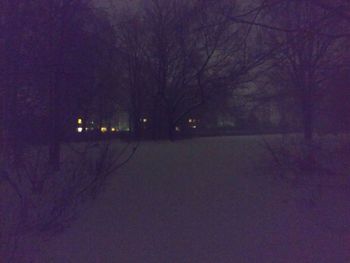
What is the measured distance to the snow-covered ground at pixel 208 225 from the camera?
227 inches

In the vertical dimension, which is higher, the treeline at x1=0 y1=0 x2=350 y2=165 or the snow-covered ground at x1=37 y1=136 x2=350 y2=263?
the treeline at x1=0 y1=0 x2=350 y2=165

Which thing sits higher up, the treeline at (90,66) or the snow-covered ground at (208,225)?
the treeline at (90,66)

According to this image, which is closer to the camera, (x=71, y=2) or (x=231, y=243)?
(x=231, y=243)

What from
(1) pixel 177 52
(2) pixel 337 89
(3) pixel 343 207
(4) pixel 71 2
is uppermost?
(1) pixel 177 52

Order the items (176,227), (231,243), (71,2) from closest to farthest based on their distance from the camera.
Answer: (231,243) → (176,227) → (71,2)

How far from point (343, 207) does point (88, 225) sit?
4.75 metres

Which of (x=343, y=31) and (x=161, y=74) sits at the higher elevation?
(x=161, y=74)

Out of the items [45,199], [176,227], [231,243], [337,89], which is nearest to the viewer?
[231,243]

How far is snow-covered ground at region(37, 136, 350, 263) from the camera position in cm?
576

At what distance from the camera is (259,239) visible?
6.42 metres

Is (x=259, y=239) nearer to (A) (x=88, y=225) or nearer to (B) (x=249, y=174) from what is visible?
(A) (x=88, y=225)

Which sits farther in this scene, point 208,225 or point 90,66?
point 90,66

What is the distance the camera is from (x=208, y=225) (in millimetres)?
7305

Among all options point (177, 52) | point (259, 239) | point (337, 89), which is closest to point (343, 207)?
point (259, 239)
